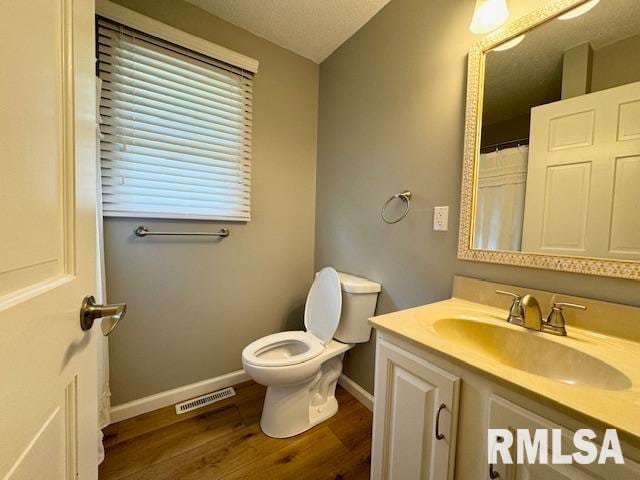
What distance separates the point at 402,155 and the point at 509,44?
588 mm

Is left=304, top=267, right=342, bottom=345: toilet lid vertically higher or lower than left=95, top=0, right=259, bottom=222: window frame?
lower

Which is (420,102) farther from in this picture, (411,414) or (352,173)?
(411,414)

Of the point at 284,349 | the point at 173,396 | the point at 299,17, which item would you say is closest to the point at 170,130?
the point at 299,17

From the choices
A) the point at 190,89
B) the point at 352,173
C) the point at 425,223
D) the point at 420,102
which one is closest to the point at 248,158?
the point at 190,89

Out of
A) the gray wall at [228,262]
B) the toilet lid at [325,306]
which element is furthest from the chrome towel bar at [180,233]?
the toilet lid at [325,306]

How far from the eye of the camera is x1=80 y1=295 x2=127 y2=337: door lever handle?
0.53 m

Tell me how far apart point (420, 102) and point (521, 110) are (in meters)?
0.47

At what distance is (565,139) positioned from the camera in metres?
0.90

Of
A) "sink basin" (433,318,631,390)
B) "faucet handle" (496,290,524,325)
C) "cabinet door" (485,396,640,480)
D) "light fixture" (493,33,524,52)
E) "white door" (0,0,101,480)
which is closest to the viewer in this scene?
"white door" (0,0,101,480)

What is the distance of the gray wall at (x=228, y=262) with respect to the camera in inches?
57.9

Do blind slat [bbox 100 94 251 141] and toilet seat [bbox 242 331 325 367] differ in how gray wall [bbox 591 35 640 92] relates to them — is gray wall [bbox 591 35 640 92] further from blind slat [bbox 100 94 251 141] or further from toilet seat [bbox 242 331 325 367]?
blind slat [bbox 100 94 251 141]

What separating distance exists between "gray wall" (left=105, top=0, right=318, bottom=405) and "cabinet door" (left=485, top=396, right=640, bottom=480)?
154 cm

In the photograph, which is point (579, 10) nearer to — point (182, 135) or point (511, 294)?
point (511, 294)

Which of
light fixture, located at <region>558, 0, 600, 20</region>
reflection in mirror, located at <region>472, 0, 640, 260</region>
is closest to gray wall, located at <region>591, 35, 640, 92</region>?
reflection in mirror, located at <region>472, 0, 640, 260</region>
